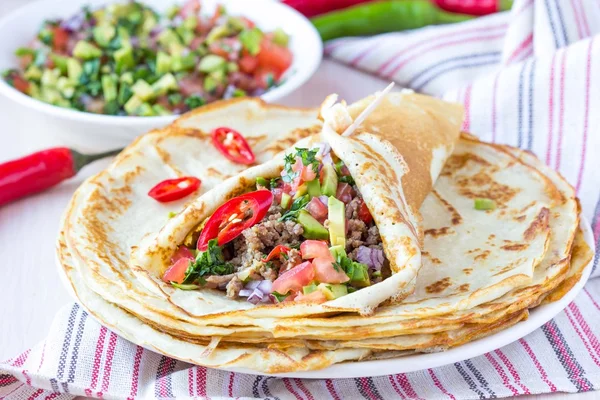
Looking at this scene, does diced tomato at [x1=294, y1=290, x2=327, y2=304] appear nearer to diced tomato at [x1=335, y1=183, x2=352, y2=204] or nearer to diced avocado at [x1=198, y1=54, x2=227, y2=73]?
diced tomato at [x1=335, y1=183, x2=352, y2=204]

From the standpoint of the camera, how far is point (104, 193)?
14.3ft

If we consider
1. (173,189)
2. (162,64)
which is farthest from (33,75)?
(173,189)

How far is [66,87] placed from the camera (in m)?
6.16

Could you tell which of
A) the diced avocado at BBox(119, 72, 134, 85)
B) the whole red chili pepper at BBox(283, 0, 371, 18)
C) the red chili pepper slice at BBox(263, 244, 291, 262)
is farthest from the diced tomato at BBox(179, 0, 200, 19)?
the red chili pepper slice at BBox(263, 244, 291, 262)

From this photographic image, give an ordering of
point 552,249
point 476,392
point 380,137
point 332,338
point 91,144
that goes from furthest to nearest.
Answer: point 91,144 < point 380,137 < point 552,249 < point 476,392 < point 332,338

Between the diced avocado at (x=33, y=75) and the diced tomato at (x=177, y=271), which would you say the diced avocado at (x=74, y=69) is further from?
the diced tomato at (x=177, y=271)

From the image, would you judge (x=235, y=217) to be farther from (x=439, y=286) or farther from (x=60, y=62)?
(x=60, y=62)

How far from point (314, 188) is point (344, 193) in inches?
6.5

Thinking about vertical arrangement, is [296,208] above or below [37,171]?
above

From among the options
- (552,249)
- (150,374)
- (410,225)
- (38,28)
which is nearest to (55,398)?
(150,374)

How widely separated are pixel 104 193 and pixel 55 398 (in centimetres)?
114

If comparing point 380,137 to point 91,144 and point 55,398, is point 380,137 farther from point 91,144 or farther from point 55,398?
point 91,144

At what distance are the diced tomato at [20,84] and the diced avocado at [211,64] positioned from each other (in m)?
1.30

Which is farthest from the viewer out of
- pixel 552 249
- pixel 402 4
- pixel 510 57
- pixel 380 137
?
pixel 402 4
